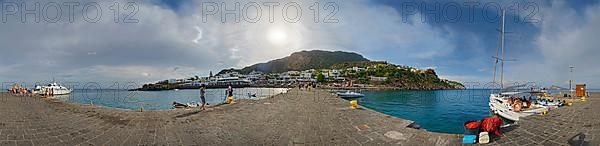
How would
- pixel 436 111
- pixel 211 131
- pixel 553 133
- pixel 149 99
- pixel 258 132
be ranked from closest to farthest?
pixel 553 133 < pixel 211 131 < pixel 258 132 < pixel 436 111 < pixel 149 99

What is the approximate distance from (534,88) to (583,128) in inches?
1900

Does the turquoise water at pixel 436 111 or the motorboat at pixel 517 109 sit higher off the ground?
the motorboat at pixel 517 109

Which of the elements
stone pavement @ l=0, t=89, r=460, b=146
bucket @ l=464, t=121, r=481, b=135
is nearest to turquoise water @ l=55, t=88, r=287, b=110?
stone pavement @ l=0, t=89, r=460, b=146

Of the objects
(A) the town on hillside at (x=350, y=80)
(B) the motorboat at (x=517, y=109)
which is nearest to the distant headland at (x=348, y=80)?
(A) the town on hillside at (x=350, y=80)

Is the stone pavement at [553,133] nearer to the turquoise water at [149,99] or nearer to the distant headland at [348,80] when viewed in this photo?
the turquoise water at [149,99]

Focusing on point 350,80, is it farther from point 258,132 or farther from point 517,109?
point 258,132

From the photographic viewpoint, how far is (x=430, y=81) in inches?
5251

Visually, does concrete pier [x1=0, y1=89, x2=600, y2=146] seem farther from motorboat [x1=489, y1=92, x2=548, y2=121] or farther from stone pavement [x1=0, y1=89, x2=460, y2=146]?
motorboat [x1=489, y1=92, x2=548, y2=121]

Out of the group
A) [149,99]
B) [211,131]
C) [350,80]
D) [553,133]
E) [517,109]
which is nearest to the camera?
[553,133]

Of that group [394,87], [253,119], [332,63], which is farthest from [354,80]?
[253,119]

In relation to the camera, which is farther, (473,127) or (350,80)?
(350,80)

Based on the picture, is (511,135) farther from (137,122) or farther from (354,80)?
(354,80)

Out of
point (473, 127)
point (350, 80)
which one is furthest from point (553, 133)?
point (350, 80)

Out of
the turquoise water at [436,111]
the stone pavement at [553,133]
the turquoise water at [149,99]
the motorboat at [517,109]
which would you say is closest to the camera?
the stone pavement at [553,133]
